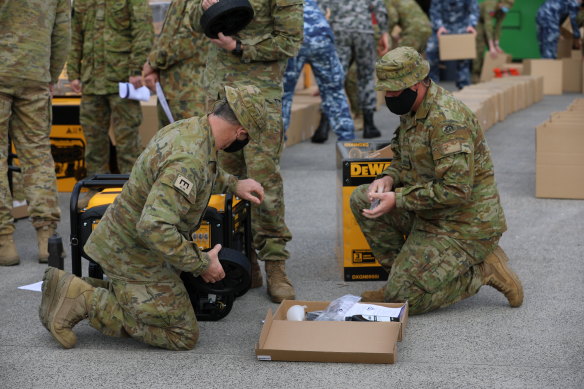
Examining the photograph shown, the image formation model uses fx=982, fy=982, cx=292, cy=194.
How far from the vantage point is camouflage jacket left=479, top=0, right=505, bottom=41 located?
568 inches

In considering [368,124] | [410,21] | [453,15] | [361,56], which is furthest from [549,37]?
[361,56]

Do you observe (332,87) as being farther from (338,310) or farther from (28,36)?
(338,310)

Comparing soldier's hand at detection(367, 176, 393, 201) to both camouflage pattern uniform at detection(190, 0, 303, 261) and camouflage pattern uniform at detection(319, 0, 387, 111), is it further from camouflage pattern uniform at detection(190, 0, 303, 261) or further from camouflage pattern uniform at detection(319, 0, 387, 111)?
camouflage pattern uniform at detection(319, 0, 387, 111)

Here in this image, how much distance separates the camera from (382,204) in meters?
4.53

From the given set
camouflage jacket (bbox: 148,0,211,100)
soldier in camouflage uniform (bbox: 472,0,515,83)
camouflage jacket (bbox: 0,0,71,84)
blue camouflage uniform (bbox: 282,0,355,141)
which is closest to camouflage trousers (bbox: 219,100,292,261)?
camouflage jacket (bbox: 148,0,211,100)

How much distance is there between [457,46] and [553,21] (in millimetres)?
2866

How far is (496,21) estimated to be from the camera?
1466 cm

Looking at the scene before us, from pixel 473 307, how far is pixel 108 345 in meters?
1.74

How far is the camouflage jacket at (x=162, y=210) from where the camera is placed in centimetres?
378

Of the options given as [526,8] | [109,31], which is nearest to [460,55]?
[526,8]

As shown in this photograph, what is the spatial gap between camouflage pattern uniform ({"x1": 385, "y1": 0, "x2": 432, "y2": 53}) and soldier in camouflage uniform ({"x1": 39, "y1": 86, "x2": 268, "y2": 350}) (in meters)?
8.53

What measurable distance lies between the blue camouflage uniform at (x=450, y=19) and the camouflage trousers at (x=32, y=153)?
7.90 meters

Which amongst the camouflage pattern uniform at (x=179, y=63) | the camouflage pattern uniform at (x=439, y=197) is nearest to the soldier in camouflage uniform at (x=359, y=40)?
the camouflage pattern uniform at (x=179, y=63)

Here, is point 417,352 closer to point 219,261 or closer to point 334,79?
point 219,261
